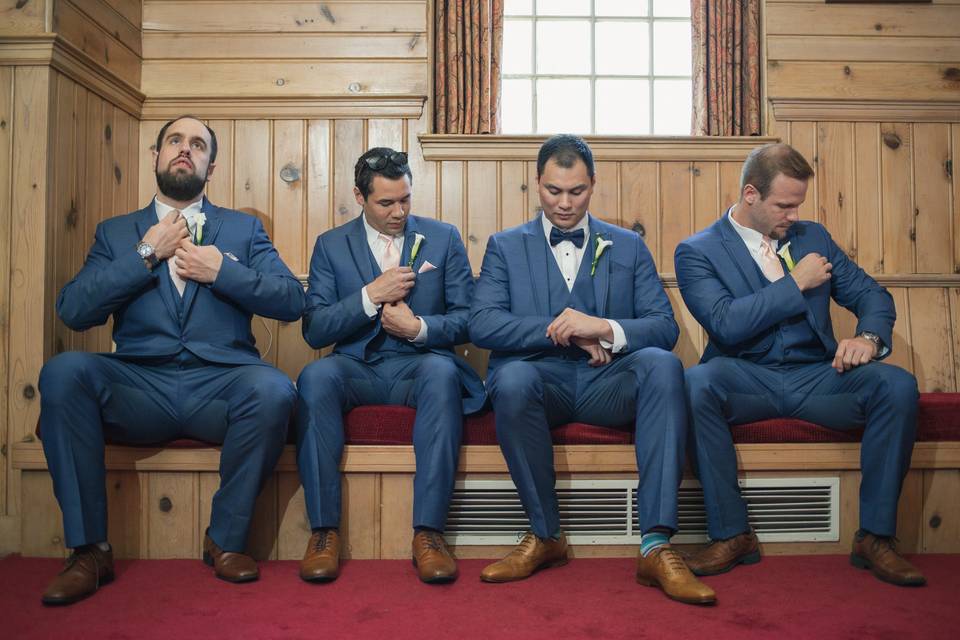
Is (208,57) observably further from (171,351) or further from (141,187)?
(171,351)

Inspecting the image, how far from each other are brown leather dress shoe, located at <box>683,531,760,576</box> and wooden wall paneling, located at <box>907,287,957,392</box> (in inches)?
62.7

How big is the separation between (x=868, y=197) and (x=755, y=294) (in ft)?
4.39

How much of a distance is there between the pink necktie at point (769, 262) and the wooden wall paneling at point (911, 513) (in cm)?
72

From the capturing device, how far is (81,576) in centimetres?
218

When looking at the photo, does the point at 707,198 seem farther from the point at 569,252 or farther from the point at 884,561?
the point at 884,561

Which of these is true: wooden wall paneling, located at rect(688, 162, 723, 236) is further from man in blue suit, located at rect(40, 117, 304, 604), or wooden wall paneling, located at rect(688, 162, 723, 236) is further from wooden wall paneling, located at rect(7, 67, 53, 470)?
wooden wall paneling, located at rect(7, 67, 53, 470)

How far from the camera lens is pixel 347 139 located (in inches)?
144

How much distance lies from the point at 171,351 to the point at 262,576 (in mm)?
720

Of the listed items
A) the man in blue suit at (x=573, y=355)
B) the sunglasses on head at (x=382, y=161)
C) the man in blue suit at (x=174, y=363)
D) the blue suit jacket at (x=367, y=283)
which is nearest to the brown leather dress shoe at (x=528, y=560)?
the man in blue suit at (x=573, y=355)

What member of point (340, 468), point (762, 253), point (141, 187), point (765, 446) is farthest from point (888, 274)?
point (141, 187)

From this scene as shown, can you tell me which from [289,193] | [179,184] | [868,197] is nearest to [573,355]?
[179,184]

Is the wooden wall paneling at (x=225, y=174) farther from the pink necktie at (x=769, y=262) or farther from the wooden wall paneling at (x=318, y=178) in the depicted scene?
the pink necktie at (x=769, y=262)

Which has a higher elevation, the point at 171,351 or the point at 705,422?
the point at 171,351

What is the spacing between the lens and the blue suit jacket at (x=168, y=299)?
8.46 ft
